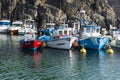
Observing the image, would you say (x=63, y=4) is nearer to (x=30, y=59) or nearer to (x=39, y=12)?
(x=39, y=12)

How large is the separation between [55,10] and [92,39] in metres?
54.3

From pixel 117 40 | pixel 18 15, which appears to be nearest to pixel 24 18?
pixel 18 15

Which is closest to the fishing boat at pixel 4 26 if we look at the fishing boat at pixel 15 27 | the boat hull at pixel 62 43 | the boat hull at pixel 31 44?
the fishing boat at pixel 15 27

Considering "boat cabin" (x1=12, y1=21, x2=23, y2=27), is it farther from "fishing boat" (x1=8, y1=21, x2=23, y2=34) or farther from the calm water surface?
the calm water surface

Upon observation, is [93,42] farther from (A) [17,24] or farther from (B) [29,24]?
(B) [29,24]

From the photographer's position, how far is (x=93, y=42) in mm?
63562

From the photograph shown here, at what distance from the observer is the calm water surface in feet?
128

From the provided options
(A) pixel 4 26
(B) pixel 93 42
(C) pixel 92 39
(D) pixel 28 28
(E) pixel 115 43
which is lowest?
(E) pixel 115 43

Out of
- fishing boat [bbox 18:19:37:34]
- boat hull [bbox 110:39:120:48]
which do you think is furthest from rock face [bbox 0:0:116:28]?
boat hull [bbox 110:39:120:48]

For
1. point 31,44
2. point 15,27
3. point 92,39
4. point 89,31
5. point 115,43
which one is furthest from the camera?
point 15,27

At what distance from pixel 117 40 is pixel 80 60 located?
1981 centimetres

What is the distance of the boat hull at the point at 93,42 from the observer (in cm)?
6322

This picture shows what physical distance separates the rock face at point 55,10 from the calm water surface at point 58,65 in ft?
183

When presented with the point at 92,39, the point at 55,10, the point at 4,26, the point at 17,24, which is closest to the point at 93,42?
the point at 92,39
